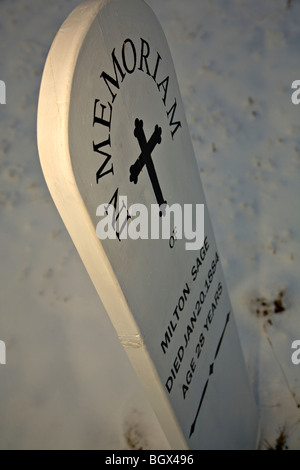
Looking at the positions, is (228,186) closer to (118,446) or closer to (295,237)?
(295,237)

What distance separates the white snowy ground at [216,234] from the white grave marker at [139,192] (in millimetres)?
533

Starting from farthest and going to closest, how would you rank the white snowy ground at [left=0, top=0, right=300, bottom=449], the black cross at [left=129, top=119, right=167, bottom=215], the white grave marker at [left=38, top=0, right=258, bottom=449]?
the white snowy ground at [left=0, top=0, right=300, bottom=449]
the black cross at [left=129, top=119, right=167, bottom=215]
the white grave marker at [left=38, top=0, right=258, bottom=449]

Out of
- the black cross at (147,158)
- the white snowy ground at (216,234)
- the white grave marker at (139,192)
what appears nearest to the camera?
the white grave marker at (139,192)

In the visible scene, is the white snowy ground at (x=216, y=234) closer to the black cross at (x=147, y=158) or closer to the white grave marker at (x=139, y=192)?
the white grave marker at (x=139, y=192)

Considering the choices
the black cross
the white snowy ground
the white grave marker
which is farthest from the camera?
the white snowy ground

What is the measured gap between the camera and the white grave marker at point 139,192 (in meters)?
0.63

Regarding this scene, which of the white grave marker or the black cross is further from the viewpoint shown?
the black cross

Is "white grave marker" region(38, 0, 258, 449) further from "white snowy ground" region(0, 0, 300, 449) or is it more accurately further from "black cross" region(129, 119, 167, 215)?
"white snowy ground" region(0, 0, 300, 449)

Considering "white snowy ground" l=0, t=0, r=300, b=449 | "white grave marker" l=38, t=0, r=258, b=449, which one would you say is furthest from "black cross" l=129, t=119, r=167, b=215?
"white snowy ground" l=0, t=0, r=300, b=449

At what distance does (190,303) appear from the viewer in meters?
1.08

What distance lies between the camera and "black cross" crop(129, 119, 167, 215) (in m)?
0.82

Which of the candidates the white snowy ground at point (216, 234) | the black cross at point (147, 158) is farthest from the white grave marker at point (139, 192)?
the white snowy ground at point (216, 234)

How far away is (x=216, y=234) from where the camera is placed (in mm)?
1976
